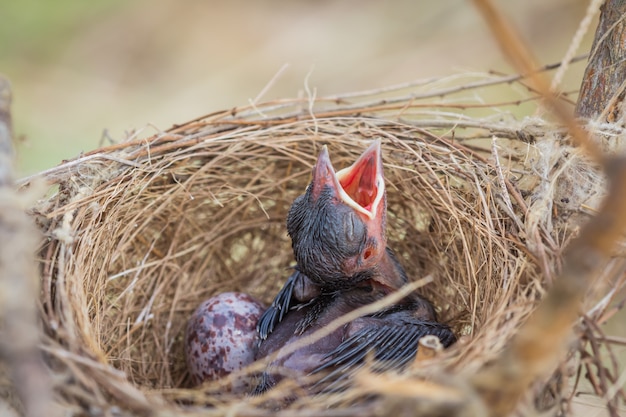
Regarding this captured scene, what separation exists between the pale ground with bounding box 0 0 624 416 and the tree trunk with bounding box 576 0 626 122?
240 centimetres

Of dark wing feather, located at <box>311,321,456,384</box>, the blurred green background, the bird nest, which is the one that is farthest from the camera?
the blurred green background

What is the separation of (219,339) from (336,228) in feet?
1.59

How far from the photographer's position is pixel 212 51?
178 inches

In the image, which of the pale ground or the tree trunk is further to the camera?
the pale ground

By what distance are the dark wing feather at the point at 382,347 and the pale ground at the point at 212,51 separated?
2614mm

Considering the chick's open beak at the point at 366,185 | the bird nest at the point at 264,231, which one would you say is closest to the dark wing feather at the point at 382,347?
the bird nest at the point at 264,231

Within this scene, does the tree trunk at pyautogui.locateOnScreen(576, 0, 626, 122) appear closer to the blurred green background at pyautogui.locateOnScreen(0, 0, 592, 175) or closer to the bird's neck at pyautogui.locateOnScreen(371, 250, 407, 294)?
the bird's neck at pyautogui.locateOnScreen(371, 250, 407, 294)

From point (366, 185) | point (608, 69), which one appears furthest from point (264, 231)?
point (608, 69)

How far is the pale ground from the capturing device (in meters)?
4.06

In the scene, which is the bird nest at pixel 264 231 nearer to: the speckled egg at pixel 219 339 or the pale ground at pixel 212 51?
the speckled egg at pixel 219 339

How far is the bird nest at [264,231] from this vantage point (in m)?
1.25

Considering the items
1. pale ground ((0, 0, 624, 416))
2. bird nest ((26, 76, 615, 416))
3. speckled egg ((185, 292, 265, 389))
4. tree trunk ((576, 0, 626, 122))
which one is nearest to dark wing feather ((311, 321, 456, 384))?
bird nest ((26, 76, 615, 416))

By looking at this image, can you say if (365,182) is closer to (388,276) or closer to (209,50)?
(388,276)

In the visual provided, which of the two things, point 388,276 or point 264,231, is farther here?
point 264,231
